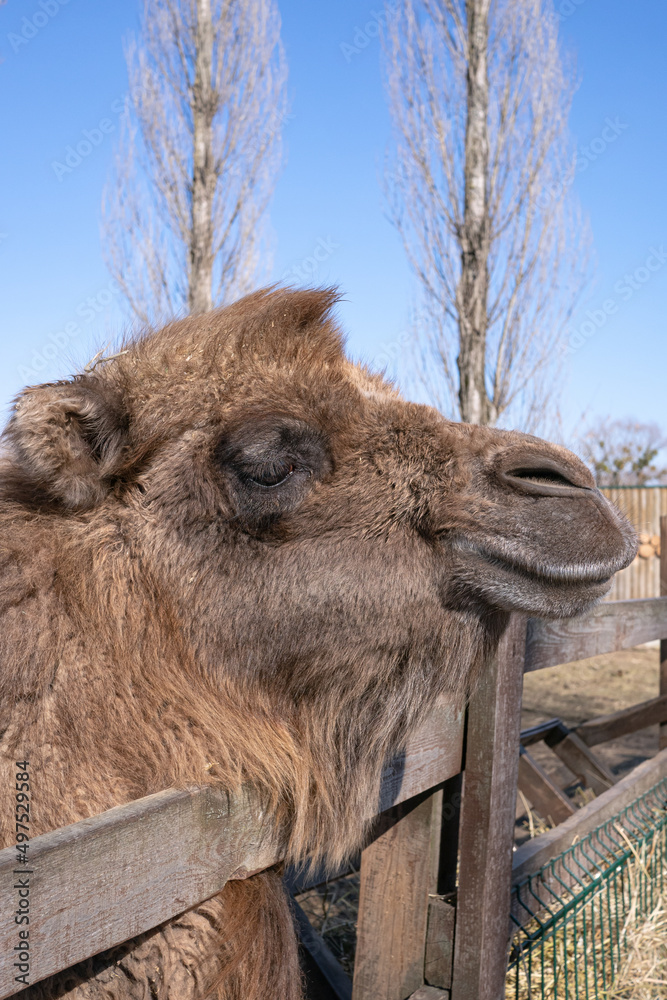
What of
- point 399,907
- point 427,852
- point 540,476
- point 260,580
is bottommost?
point 399,907

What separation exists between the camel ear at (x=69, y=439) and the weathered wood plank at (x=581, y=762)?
4733 millimetres

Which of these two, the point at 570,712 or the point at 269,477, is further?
the point at 570,712

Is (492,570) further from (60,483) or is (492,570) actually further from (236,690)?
(60,483)

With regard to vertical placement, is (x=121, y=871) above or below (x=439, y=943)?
above

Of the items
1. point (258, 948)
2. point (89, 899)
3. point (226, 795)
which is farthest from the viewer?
point (258, 948)

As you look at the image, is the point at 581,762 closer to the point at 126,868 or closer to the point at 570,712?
the point at 570,712

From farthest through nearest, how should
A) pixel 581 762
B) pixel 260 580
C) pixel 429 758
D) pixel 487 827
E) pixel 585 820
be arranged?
pixel 581 762, pixel 585 820, pixel 487 827, pixel 429 758, pixel 260 580

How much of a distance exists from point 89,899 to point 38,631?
0.61 m

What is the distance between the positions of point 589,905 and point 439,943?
6.59ft

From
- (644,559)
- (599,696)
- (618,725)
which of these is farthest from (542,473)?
(644,559)

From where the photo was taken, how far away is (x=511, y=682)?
7.83 feet

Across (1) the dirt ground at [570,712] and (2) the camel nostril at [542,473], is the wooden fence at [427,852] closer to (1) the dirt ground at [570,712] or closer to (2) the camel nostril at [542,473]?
(2) the camel nostril at [542,473]

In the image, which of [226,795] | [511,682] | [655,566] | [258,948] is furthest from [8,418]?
[655,566]

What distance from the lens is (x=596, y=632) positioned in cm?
335
